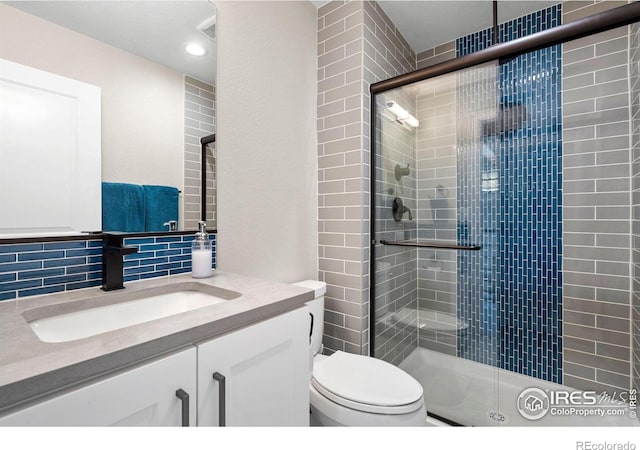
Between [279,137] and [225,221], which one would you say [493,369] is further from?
[279,137]

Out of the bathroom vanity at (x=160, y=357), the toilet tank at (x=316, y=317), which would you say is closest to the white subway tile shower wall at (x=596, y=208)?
the toilet tank at (x=316, y=317)

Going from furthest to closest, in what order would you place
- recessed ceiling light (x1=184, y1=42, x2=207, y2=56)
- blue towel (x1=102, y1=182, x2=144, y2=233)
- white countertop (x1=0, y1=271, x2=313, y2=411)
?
recessed ceiling light (x1=184, y1=42, x2=207, y2=56) → blue towel (x1=102, y1=182, x2=144, y2=233) → white countertop (x1=0, y1=271, x2=313, y2=411)

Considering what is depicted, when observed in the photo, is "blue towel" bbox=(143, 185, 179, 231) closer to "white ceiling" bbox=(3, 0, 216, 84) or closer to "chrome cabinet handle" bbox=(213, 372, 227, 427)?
"white ceiling" bbox=(3, 0, 216, 84)

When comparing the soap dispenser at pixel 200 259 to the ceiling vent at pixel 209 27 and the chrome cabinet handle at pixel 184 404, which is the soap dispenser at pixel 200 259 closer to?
the chrome cabinet handle at pixel 184 404

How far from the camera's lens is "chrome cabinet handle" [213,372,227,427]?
71 cm

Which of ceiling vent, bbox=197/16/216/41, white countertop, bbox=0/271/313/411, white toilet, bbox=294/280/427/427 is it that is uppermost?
ceiling vent, bbox=197/16/216/41

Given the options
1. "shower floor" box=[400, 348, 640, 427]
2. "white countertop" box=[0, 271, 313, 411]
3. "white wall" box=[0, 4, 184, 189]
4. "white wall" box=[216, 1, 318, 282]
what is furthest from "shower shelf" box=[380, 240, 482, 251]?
"white wall" box=[0, 4, 184, 189]

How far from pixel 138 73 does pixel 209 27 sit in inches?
15.7

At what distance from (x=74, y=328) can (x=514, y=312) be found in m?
2.24

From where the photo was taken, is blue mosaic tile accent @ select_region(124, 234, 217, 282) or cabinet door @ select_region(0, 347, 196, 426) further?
blue mosaic tile accent @ select_region(124, 234, 217, 282)

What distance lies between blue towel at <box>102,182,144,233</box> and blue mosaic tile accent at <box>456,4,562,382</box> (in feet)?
4.90

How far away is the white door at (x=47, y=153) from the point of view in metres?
0.85

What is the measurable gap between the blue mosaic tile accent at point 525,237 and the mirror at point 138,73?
130 centimetres
